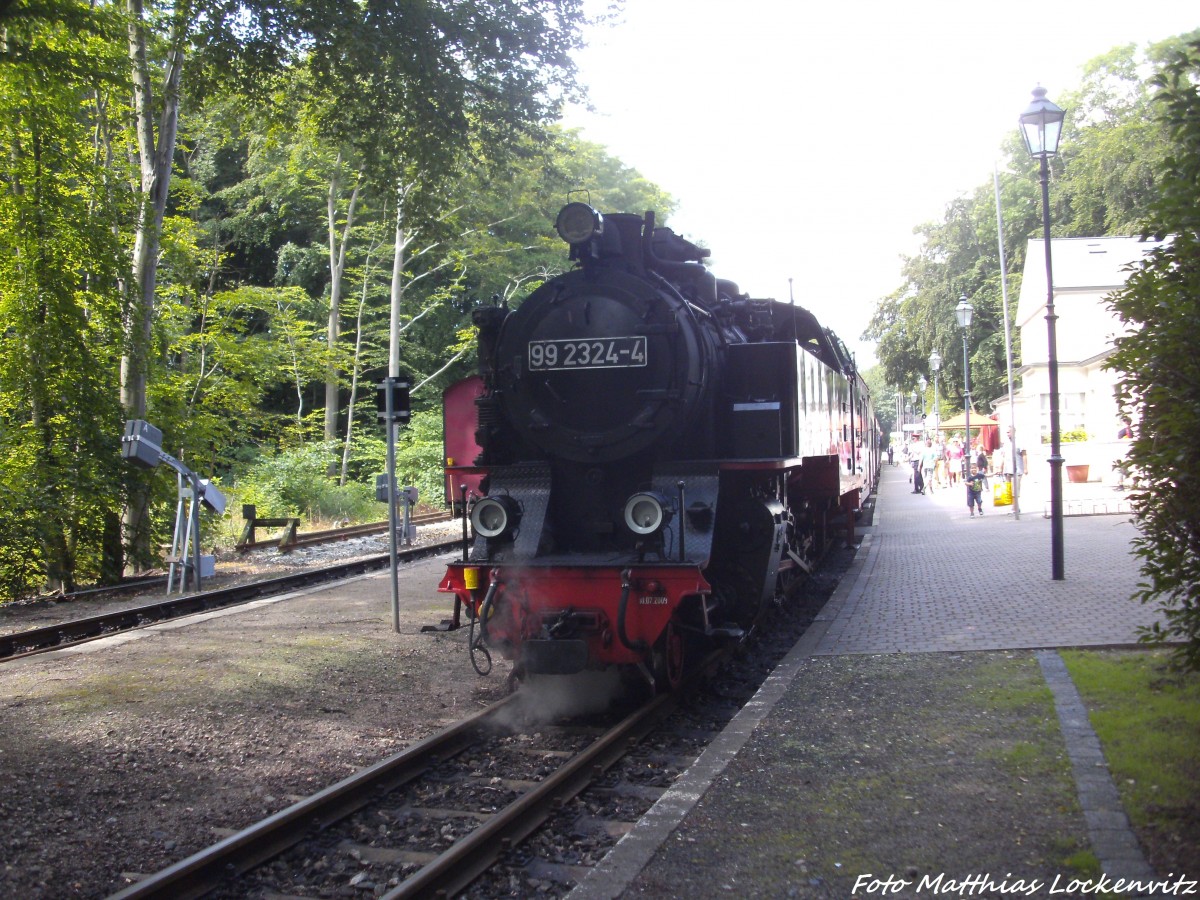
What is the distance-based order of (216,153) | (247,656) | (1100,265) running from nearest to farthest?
(247,656)
(216,153)
(1100,265)

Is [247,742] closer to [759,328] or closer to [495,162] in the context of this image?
[759,328]

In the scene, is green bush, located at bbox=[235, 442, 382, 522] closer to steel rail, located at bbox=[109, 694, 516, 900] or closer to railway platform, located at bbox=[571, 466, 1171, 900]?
railway platform, located at bbox=[571, 466, 1171, 900]

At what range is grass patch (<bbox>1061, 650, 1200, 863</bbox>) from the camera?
412 centimetres

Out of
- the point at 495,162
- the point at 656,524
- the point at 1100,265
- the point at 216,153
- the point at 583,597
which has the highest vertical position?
the point at 216,153

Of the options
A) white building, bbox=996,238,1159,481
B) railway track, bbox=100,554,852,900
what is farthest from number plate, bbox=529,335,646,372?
white building, bbox=996,238,1159,481

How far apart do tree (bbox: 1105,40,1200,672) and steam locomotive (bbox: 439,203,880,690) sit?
2607 millimetres

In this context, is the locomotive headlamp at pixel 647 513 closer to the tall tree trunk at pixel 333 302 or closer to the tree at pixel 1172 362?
the tree at pixel 1172 362

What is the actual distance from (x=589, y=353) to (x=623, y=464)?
2.99 ft

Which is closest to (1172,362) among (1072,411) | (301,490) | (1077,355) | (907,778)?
(907,778)

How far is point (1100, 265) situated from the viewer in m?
36.0

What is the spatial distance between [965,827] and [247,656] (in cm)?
667

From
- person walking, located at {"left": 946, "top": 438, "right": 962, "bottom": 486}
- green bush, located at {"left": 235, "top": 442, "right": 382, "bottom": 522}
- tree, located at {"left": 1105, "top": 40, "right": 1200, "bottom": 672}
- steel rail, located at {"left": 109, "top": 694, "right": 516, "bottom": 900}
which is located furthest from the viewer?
person walking, located at {"left": 946, "top": 438, "right": 962, "bottom": 486}

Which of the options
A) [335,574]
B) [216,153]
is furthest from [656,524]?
[216,153]

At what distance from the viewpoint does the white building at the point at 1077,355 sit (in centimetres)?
3156
